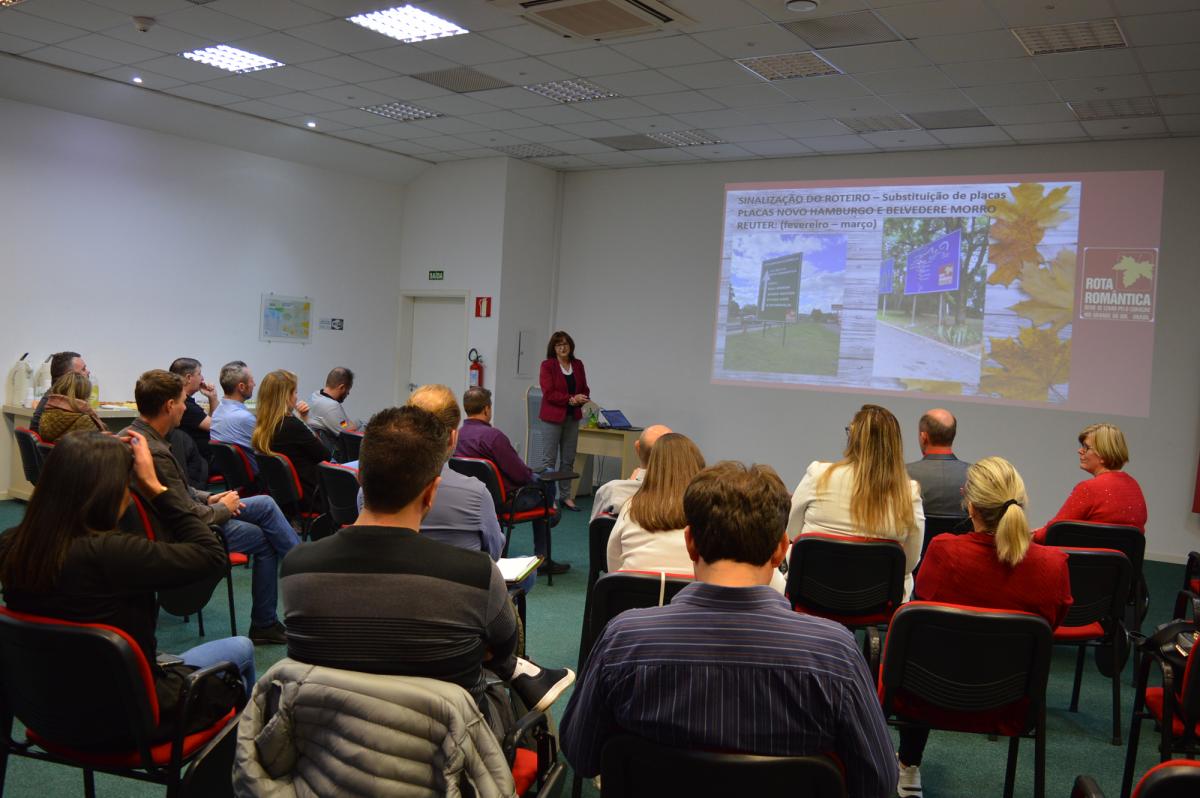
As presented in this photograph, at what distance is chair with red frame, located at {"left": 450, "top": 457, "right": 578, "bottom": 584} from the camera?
5.14 metres

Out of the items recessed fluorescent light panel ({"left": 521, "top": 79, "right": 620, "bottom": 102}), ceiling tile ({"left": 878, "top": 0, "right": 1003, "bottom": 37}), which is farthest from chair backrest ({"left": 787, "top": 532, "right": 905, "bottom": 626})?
recessed fluorescent light panel ({"left": 521, "top": 79, "right": 620, "bottom": 102})

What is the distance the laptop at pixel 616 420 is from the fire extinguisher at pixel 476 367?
142 cm

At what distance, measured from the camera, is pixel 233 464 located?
518 cm

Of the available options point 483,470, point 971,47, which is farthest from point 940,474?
point 971,47

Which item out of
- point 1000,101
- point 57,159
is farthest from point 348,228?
point 1000,101

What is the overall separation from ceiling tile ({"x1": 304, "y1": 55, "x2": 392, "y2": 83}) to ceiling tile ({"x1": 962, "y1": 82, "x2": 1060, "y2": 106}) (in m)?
4.18

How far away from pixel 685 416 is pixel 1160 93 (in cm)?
497

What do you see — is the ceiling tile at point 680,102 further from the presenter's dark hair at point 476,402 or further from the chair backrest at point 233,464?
the chair backrest at point 233,464

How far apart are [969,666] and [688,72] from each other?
15.8 ft

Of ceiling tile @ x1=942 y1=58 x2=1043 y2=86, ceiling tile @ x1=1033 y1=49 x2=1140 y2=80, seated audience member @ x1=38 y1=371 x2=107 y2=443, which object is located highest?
ceiling tile @ x1=942 y1=58 x2=1043 y2=86

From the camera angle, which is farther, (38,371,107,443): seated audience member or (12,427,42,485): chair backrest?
(12,427,42,485): chair backrest

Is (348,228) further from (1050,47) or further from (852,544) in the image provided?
(852,544)

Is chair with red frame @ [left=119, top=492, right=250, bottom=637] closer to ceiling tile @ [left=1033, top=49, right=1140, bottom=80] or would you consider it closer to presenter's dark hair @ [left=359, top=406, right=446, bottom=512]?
presenter's dark hair @ [left=359, top=406, right=446, bottom=512]

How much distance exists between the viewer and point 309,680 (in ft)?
5.26
